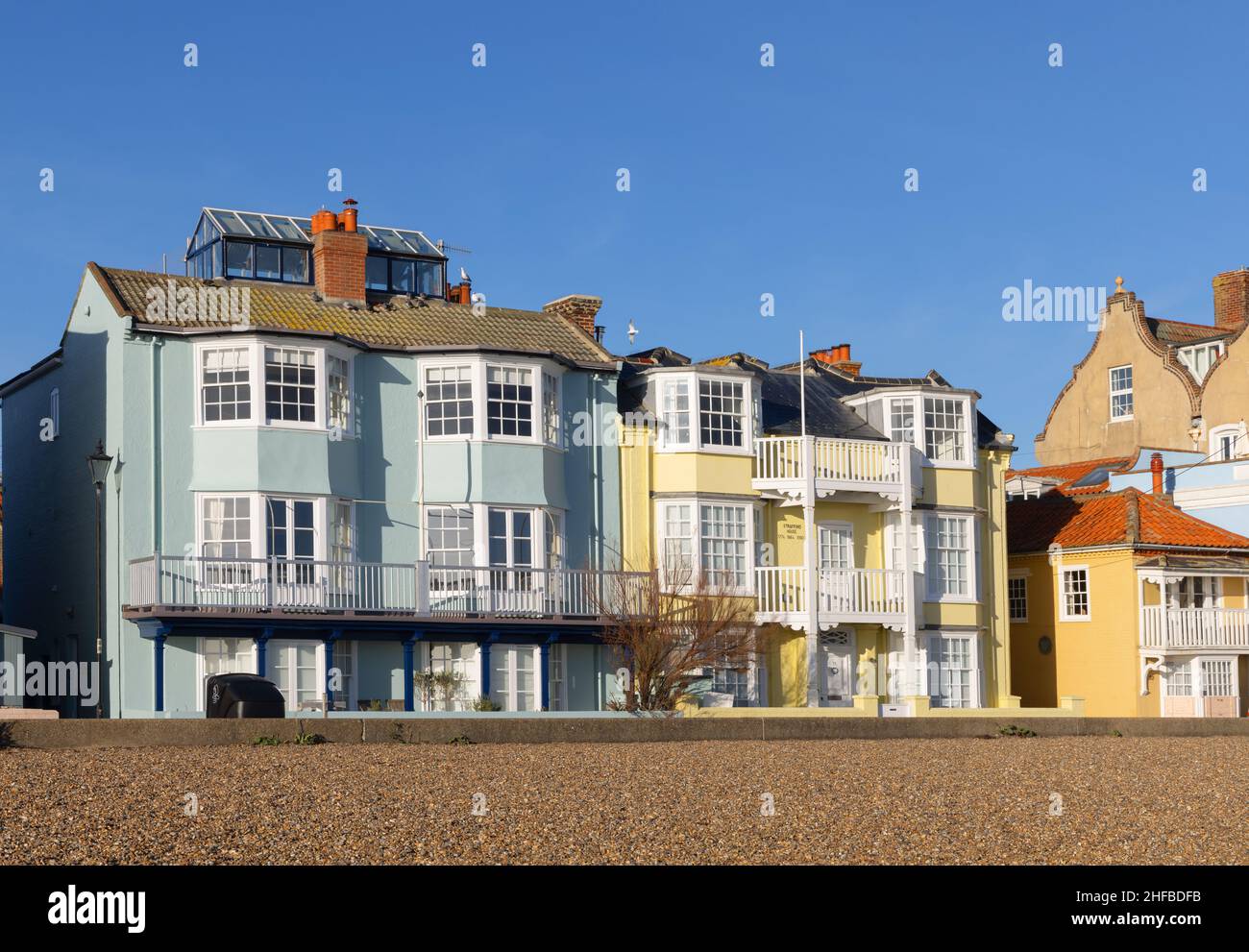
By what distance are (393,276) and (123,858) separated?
30.0 metres

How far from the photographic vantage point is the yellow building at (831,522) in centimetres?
3847

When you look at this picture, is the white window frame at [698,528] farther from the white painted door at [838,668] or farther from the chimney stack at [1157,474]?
the chimney stack at [1157,474]

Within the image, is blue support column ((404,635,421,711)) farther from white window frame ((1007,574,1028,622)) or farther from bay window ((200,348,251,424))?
white window frame ((1007,574,1028,622))

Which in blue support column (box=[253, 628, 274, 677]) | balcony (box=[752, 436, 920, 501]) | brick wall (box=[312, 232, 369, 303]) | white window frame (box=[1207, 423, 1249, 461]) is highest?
brick wall (box=[312, 232, 369, 303])

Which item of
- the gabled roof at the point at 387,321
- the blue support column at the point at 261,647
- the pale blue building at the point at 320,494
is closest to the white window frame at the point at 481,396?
the pale blue building at the point at 320,494

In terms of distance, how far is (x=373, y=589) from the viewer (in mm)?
34594

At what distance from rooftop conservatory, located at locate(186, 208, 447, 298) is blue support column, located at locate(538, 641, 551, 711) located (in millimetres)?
10145

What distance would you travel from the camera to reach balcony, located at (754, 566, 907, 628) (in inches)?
1512

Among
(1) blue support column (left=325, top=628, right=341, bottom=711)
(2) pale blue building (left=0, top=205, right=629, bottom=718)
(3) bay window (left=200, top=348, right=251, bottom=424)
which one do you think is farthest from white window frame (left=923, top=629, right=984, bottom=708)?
(3) bay window (left=200, top=348, right=251, bottom=424)

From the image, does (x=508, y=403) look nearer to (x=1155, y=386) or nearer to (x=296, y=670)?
(x=296, y=670)

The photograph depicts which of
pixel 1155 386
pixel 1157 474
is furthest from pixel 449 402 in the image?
pixel 1155 386

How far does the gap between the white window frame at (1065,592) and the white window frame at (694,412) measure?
9921 millimetres

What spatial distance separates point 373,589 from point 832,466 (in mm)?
10461
